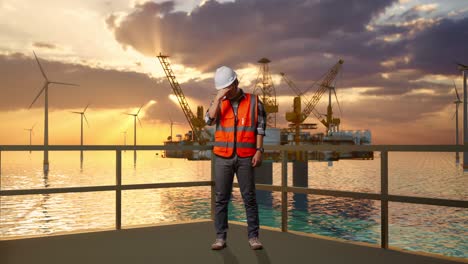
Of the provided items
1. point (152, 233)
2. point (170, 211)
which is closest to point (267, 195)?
point (170, 211)

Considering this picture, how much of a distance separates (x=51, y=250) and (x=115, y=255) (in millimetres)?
910

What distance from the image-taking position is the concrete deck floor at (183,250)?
233 inches

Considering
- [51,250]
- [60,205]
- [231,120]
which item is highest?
[231,120]

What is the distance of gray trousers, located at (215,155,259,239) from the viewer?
6.34 meters

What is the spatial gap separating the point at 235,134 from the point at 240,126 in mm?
114

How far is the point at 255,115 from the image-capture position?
6262mm

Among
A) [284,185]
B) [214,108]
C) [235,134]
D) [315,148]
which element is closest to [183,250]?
[235,134]

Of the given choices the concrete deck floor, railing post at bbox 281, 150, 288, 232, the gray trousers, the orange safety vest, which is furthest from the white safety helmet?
the concrete deck floor

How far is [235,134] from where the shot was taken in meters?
6.28

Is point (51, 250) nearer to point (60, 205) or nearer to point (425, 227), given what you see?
point (425, 227)

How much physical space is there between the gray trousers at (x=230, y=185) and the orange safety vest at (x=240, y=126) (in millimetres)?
116

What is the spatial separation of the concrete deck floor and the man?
0.36 m

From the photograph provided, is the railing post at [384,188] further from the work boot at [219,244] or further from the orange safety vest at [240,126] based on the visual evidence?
the work boot at [219,244]

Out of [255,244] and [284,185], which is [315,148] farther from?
[255,244]
